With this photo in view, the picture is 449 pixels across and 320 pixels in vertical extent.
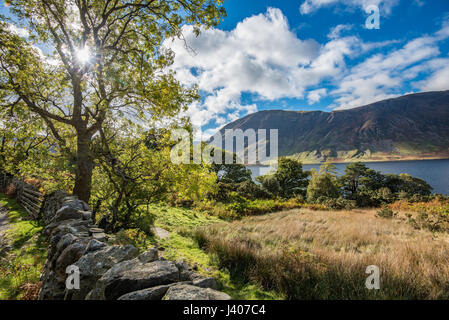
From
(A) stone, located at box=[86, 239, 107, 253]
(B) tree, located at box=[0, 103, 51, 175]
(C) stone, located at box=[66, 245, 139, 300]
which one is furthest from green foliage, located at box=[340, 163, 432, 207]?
(B) tree, located at box=[0, 103, 51, 175]

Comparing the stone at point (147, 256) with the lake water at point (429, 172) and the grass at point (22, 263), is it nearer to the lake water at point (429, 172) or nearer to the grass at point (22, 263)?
the grass at point (22, 263)

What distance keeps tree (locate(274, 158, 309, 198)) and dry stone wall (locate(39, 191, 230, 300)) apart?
3835 cm

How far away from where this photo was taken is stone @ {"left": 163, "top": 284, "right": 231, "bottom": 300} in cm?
204

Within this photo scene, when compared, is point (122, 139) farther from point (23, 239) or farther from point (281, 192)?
point (281, 192)

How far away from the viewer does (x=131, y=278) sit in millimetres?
2357

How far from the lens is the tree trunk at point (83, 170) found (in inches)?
247

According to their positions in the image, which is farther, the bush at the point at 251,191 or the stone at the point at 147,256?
the bush at the point at 251,191

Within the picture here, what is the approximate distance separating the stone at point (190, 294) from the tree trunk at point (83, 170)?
6009 millimetres

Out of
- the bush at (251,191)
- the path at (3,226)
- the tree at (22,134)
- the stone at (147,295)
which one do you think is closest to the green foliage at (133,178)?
the tree at (22,134)

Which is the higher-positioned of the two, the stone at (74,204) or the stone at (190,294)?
the stone at (74,204)

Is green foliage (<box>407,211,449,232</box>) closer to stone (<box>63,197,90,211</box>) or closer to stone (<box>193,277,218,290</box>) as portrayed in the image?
stone (<box>193,277,218,290</box>)
